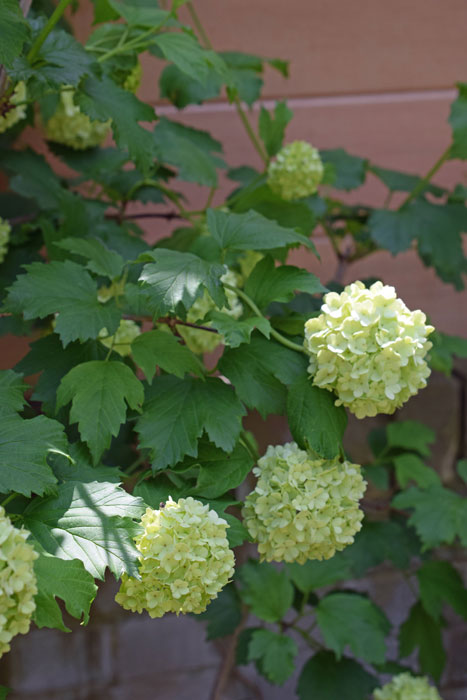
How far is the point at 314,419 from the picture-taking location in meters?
0.99

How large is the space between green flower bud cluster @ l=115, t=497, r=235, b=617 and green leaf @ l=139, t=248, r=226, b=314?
0.88 ft

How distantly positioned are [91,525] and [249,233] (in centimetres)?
51

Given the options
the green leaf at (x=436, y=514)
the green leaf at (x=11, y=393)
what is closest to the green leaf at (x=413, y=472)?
the green leaf at (x=436, y=514)

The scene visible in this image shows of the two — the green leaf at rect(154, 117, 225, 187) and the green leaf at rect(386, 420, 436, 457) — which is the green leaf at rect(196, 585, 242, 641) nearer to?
the green leaf at rect(386, 420, 436, 457)

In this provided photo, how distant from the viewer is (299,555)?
1.04 meters

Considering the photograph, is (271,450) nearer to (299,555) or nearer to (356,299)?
(299,555)

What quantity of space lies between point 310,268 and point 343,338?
4.65 feet

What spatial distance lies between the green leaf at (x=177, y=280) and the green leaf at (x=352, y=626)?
40.3 inches

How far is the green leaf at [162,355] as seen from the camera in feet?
3.44

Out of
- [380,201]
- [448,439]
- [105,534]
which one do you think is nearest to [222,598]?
[448,439]

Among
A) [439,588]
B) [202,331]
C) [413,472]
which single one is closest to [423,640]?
[439,588]

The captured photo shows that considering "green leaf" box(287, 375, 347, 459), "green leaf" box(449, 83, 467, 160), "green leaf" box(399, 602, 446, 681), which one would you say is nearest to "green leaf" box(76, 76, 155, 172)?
"green leaf" box(287, 375, 347, 459)

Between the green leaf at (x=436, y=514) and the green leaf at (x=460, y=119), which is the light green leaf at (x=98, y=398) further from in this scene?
the green leaf at (x=460, y=119)

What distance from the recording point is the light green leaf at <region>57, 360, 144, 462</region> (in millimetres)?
984
